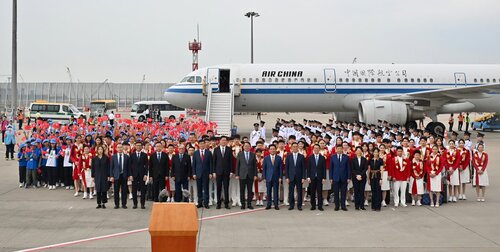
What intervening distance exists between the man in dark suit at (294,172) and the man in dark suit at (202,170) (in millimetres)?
1701

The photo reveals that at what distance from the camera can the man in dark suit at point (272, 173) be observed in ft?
38.9

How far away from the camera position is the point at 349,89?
2806 centimetres

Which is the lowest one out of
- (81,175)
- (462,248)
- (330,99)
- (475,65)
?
(462,248)

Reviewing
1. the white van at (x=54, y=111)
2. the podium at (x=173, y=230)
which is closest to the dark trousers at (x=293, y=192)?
the podium at (x=173, y=230)

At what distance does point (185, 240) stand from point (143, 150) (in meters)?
8.18

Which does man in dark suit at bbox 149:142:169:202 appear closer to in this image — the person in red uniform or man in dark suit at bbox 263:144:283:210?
man in dark suit at bbox 263:144:283:210

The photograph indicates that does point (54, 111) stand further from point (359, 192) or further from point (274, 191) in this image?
point (359, 192)

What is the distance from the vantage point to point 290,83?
90.2 feet

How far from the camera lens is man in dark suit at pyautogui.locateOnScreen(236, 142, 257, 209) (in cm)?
1188

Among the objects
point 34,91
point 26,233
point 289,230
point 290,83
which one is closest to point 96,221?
point 26,233

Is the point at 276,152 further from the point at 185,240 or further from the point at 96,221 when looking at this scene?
the point at 185,240

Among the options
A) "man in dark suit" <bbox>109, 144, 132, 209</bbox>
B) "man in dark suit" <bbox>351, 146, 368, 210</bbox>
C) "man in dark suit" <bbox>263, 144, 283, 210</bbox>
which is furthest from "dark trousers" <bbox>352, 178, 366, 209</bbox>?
"man in dark suit" <bbox>109, 144, 132, 209</bbox>

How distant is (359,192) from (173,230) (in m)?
Result: 7.69

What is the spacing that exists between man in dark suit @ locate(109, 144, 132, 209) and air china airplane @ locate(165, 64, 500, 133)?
15864 millimetres
